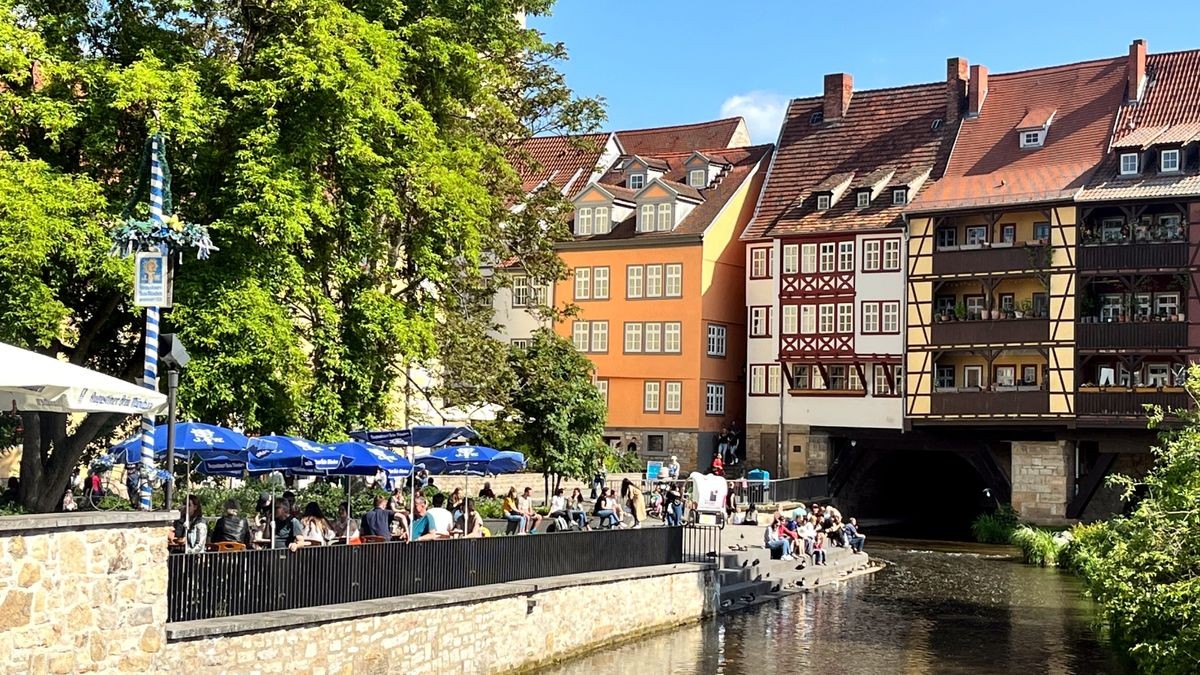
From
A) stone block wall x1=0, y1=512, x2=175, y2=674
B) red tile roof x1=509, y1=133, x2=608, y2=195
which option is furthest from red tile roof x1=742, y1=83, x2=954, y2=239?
stone block wall x1=0, y1=512, x2=175, y2=674

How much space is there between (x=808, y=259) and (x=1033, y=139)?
323 inches

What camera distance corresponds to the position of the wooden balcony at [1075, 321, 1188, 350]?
148 ft

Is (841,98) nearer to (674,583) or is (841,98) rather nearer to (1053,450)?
(1053,450)

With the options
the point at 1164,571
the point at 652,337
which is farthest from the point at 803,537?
the point at 652,337

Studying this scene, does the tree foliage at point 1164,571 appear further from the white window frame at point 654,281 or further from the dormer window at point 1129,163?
the white window frame at point 654,281

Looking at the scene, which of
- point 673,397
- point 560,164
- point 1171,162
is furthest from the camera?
point 560,164

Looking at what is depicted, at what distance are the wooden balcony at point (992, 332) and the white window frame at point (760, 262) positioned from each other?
6.68 meters

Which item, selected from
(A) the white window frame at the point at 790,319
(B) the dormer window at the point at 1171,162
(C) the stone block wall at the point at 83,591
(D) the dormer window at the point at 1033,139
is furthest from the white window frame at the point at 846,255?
(C) the stone block wall at the point at 83,591

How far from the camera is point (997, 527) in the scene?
47.9 metres

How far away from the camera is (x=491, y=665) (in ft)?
65.4

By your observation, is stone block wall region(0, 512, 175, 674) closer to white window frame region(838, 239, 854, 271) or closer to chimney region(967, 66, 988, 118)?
white window frame region(838, 239, 854, 271)

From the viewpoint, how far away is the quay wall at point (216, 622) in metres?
13.0

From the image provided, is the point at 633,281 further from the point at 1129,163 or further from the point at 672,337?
the point at 1129,163

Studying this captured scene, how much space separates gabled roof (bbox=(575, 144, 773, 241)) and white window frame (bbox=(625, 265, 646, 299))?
110cm
